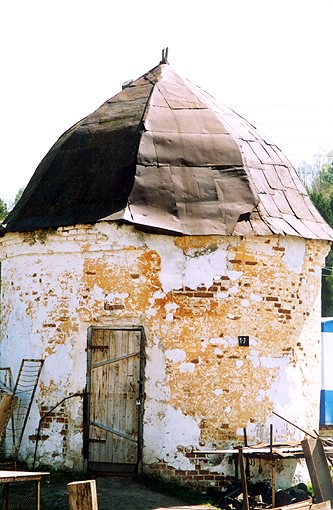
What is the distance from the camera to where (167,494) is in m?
11.0

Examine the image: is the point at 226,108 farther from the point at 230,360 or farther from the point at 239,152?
the point at 230,360

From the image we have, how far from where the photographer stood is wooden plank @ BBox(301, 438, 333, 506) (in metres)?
10.4

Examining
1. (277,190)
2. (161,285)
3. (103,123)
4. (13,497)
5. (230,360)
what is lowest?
(13,497)

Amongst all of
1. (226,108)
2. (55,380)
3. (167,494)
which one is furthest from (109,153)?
(167,494)

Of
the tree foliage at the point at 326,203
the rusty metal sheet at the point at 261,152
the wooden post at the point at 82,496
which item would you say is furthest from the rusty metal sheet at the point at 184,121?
the tree foliage at the point at 326,203

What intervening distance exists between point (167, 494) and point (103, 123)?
542cm

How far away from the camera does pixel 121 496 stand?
10664 millimetres

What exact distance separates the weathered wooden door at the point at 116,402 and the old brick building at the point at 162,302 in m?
0.02

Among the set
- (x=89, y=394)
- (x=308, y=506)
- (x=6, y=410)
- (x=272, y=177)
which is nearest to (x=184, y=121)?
(x=272, y=177)

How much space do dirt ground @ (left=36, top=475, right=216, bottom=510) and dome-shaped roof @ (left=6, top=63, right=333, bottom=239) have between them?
3.33m

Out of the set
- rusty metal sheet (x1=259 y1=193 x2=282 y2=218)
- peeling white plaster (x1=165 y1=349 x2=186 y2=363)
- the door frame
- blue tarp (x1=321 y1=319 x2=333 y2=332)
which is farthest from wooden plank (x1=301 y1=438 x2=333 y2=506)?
blue tarp (x1=321 y1=319 x2=333 y2=332)

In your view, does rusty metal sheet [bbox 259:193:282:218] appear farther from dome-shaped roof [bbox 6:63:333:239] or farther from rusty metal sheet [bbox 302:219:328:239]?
rusty metal sheet [bbox 302:219:328:239]

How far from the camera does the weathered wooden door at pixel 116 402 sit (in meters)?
11.6

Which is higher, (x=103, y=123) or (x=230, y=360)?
(x=103, y=123)
